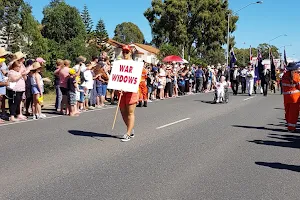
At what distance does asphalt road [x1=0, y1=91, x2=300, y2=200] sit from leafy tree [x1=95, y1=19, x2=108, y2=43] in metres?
29.4

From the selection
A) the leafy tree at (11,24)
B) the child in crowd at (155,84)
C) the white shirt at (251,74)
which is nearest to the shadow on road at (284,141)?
the child in crowd at (155,84)

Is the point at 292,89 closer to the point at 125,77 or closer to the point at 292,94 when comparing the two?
the point at 292,94

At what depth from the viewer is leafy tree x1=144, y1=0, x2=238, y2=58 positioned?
5803 cm

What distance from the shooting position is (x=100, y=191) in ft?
18.5

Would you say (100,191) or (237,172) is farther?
(237,172)

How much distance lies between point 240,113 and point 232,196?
10285mm

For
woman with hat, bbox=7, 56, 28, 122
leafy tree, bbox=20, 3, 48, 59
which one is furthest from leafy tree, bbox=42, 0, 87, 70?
woman with hat, bbox=7, 56, 28, 122

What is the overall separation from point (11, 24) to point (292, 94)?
994 inches

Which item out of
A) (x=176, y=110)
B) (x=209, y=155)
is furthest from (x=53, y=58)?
(x=209, y=155)

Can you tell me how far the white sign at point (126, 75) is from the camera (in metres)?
9.29

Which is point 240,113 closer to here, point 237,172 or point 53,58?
point 237,172

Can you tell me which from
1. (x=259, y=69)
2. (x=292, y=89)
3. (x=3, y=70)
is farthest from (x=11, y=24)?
(x=292, y=89)

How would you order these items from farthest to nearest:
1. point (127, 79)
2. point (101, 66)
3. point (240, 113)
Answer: point (101, 66) < point (240, 113) < point (127, 79)

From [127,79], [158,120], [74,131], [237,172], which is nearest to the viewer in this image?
[237,172]
